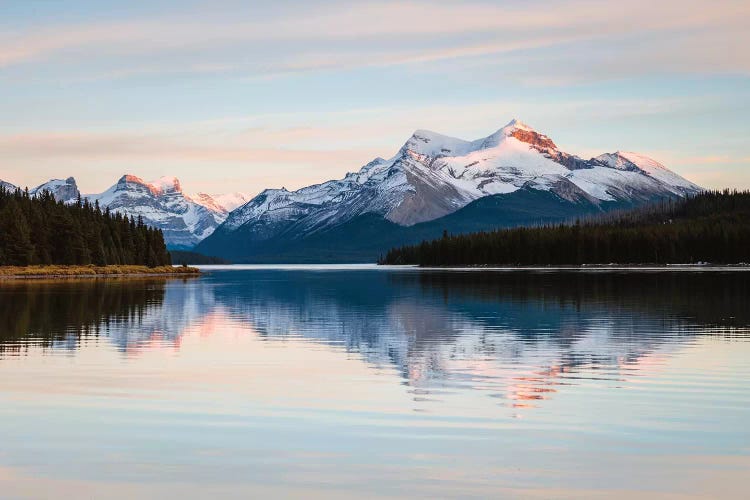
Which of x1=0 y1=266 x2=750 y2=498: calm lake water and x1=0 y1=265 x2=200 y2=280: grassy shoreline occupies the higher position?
x1=0 y1=265 x2=200 y2=280: grassy shoreline

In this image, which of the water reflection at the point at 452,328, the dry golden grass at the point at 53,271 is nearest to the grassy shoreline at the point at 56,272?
the dry golden grass at the point at 53,271

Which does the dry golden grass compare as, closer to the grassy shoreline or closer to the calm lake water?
the grassy shoreline

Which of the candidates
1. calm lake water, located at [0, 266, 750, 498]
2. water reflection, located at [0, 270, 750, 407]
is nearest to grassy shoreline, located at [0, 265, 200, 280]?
water reflection, located at [0, 270, 750, 407]

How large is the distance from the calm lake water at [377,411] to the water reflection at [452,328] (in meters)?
0.26

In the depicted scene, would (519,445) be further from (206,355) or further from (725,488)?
(206,355)

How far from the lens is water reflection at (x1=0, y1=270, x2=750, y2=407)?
116 ft

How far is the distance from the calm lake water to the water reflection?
0.84 feet

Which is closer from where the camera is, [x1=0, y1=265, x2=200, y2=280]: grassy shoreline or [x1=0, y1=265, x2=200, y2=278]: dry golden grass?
[x1=0, y1=265, x2=200, y2=280]: grassy shoreline

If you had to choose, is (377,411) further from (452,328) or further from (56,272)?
(56,272)

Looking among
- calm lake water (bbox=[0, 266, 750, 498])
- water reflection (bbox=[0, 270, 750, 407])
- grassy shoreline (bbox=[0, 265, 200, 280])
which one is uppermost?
grassy shoreline (bbox=[0, 265, 200, 280])

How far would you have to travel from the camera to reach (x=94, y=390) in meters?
30.6

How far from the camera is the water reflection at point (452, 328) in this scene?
35.3 metres

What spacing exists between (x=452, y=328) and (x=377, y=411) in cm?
2918

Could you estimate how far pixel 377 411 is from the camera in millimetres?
26531
